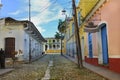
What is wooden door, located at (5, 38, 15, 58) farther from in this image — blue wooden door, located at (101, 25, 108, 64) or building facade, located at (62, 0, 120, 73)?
blue wooden door, located at (101, 25, 108, 64)

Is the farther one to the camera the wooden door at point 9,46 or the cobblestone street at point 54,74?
the wooden door at point 9,46

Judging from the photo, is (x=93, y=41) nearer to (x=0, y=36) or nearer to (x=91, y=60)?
(x=91, y=60)

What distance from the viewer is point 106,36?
16656 millimetres

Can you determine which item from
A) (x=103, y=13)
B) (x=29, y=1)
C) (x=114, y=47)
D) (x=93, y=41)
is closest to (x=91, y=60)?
(x=93, y=41)

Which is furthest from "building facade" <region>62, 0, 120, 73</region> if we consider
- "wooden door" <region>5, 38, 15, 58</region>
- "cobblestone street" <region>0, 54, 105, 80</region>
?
"wooden door" <region>5, 38, 15, 58</region>

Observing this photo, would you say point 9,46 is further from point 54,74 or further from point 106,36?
point 54,74

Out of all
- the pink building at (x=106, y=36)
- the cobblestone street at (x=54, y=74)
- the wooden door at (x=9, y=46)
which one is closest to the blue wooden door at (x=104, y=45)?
the pink building at (x=106, y=36)

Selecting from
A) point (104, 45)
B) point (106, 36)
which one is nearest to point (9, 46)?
point (104, 45)

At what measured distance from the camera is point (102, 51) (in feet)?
59.2

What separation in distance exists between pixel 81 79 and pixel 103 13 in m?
6.52

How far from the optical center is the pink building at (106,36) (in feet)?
44.0

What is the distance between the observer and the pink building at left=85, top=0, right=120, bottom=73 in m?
13.4

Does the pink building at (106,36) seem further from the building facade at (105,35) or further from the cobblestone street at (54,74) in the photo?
the cobblestone street at (54,74)

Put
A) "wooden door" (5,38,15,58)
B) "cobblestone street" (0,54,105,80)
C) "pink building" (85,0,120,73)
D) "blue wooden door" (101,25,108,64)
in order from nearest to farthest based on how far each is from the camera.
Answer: "cobblestone street" (0,54,105,80) < "pink building" (85,0,120,73) < "blue wooden door" (101,25,108,64) < "wooden door" (5,38,15,58)
